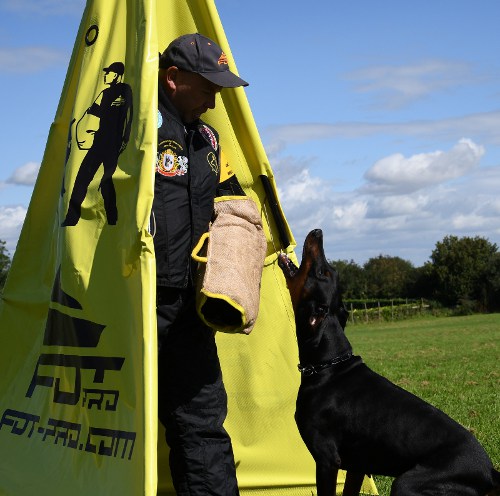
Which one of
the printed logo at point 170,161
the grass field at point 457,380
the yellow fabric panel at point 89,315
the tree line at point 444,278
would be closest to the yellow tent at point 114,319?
the yellow fabric panel at point 89,315

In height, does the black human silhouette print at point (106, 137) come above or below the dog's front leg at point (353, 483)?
above

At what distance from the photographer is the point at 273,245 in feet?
17.1

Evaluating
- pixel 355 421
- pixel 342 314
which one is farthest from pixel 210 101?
pixel 355 421

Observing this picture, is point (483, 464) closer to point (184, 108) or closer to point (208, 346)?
point (208, 346)

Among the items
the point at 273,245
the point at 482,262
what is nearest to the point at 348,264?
the point at 482,262

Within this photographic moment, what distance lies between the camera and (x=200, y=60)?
3975 millimetres

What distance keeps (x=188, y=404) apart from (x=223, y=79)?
1.65 meters

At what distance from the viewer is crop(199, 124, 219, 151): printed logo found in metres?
4.23

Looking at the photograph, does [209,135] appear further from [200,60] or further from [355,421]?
[355,421]

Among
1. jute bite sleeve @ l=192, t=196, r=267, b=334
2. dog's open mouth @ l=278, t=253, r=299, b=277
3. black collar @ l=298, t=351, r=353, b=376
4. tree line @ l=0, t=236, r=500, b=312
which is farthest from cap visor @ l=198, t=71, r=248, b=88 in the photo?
tree line @ l=0, t=236, r=500, b=312

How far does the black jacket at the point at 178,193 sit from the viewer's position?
3809 millimetres

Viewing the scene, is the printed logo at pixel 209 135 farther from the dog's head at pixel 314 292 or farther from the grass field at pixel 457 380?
the grass field at pixel 457 380

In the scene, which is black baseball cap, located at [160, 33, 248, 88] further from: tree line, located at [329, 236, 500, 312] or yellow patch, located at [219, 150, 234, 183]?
tree line, located at [329, 236, 500, 312]

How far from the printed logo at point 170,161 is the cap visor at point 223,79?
1.23 feet
